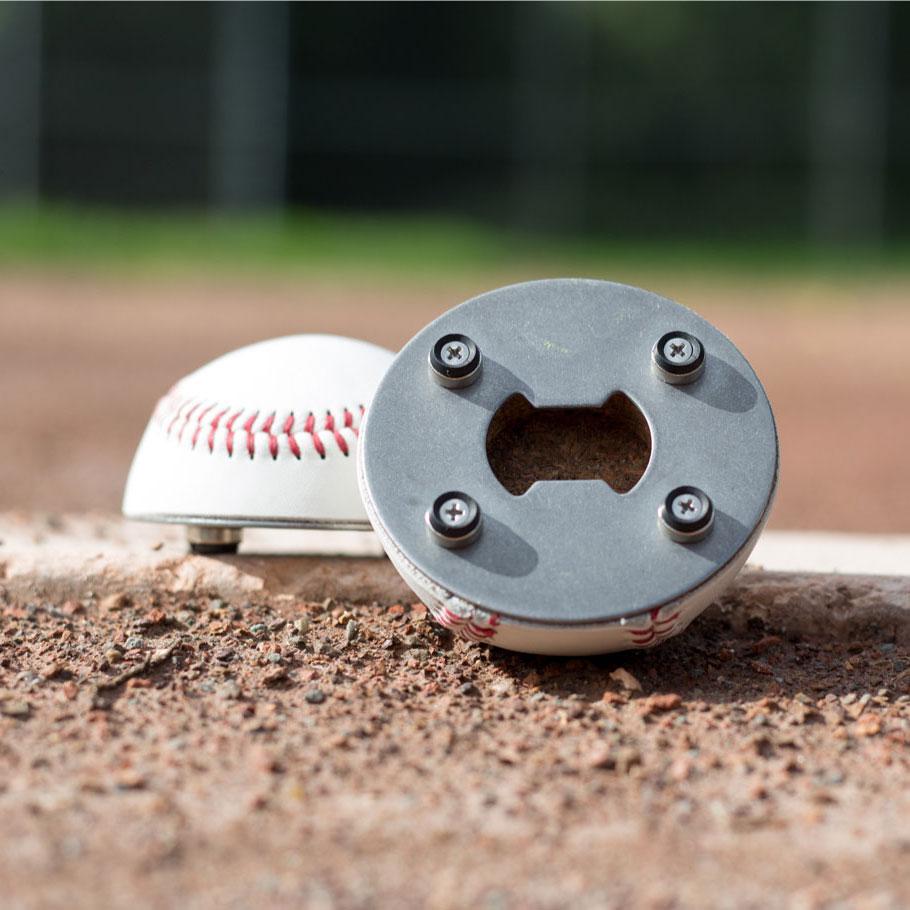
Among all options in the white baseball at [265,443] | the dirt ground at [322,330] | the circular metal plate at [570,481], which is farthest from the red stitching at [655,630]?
the dirt ground at [322,330]

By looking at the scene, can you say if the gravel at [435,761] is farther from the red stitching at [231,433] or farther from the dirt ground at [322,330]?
the dirt ground at [322,330]

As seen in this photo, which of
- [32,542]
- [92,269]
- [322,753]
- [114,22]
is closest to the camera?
[322,753]

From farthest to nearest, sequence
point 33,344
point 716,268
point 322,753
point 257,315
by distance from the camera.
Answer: point 716,268 < point 257,315 < point 33,344 < point 322,753

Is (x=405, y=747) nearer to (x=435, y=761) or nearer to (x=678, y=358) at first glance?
(x=435, y=761)

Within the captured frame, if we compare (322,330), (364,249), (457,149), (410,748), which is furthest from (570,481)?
(457,149)

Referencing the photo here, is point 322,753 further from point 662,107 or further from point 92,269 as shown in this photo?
point 662,107

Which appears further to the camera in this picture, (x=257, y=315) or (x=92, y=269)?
(x=92, y=269)

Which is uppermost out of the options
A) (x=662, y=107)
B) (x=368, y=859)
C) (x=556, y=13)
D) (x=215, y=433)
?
(x=556, y=13)

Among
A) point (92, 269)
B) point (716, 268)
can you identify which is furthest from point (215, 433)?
point (716, 268)
